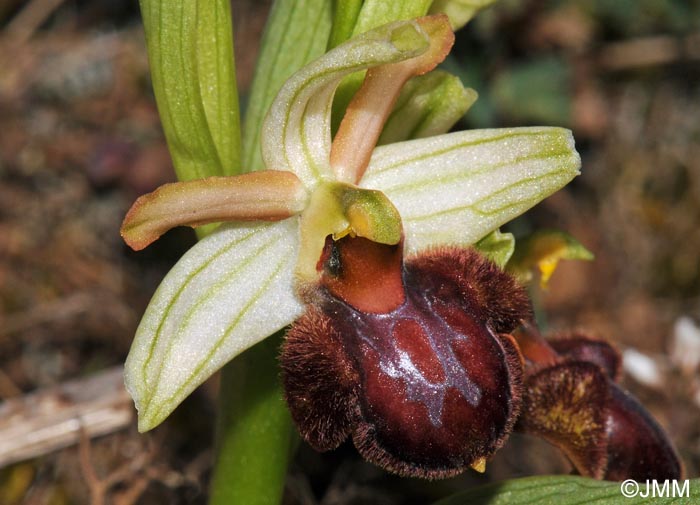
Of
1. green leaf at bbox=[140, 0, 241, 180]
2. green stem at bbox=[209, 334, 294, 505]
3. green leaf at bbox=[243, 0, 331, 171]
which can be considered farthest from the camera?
green leaf at bbox=[243, 0, 331, 171]

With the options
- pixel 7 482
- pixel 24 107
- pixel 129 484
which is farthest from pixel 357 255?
pixel 24 107

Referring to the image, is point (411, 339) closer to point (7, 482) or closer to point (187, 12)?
point (187, 12)

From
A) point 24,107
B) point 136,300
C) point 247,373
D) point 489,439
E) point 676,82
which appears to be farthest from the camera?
point 676,82

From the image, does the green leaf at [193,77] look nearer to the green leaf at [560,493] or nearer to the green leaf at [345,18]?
the green leaf at [345,18]

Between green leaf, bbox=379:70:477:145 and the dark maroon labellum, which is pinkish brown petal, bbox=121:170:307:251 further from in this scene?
green leaf, bbox=379:70:477:145

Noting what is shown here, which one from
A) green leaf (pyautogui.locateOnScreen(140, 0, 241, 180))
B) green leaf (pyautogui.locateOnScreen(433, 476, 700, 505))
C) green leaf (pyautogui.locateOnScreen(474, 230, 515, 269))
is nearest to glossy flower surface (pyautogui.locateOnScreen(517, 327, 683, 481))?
green leaf (pyautogui.locateOnScreen(433, 476, 700, 505))

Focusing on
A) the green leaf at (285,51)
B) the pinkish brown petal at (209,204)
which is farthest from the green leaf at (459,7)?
the pinkish brown petal at (209,204)
